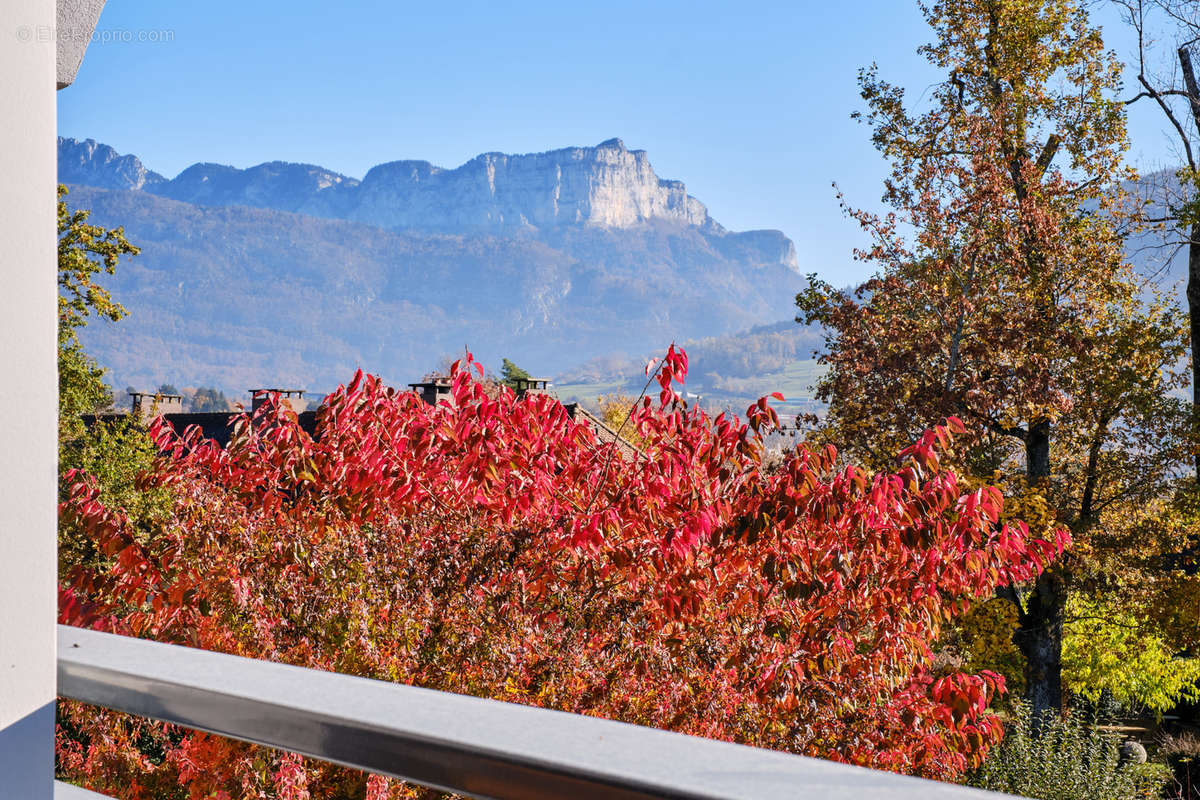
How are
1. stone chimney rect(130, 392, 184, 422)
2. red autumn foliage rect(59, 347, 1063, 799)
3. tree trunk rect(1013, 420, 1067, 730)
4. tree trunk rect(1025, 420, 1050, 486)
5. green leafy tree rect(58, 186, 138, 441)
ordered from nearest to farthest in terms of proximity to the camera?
red autumn foliage rect(59, 347, 1063, 799)
tree trunk rect(1025, 420, 1050, 486)
tree trunk rect(1013, 420, 1067, 730)
green leafy tree rect(58, 186, 138, 441)
stone chimney rect(130, 392, 184, 422)

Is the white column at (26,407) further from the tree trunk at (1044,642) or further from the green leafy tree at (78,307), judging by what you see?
the tree trunk at (1044,642)

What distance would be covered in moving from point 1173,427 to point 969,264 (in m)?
4.46

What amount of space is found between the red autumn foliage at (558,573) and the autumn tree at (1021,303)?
12248 millimetres

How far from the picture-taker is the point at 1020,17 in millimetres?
18500

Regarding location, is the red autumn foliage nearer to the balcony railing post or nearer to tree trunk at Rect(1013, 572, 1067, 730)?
the balcony railing post

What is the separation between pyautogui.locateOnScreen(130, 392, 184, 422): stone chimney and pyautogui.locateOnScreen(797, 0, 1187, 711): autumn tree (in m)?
15.5

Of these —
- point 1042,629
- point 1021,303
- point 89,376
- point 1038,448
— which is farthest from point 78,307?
point 1042,629

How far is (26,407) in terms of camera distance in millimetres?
1011

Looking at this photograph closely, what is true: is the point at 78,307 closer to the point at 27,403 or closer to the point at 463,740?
the point at 27,403

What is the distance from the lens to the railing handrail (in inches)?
25.0

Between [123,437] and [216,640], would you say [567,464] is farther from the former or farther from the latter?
[123,437]

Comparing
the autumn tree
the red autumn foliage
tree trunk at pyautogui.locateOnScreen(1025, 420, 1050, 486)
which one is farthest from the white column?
tree trunk at pyautogui.locateOnScreen(1025, 420, 1050, 486)

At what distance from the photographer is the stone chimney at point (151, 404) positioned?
25234mm

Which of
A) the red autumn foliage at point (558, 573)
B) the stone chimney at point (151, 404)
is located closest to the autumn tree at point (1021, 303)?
the red autumn foliage at point (558, 573)
